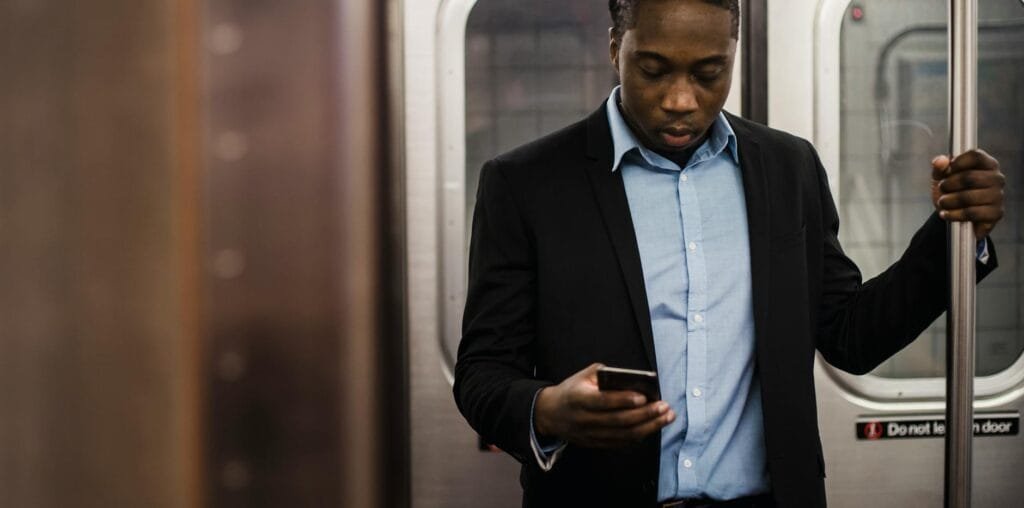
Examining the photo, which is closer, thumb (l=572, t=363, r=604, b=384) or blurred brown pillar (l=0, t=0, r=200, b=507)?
blurred brown pillar (l=0, t=0, r=200, b=507)

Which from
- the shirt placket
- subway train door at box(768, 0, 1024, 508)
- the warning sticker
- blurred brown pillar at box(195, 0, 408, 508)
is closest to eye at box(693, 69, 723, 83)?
the shirt placket

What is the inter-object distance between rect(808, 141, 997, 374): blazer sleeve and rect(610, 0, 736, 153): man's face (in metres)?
0.33

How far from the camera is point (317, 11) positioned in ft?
2.52

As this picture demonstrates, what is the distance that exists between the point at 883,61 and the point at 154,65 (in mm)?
2109

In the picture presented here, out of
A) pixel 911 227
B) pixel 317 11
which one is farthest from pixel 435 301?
pixel 317 11

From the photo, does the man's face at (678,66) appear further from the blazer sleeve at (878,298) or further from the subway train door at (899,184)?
the subway train door at (899,184)

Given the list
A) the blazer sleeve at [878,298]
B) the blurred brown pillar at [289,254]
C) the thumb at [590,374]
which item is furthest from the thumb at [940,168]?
the blurred brown pillar at [289,254]

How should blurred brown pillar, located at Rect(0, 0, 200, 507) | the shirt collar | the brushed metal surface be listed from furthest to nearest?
the brushed metal surface < the shirt collar < blurred brown pillar, located at Rect(0, 0, 200, 507)

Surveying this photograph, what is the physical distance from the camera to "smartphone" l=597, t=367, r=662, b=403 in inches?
44.7

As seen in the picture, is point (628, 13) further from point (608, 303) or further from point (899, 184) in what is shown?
point (899, 184)

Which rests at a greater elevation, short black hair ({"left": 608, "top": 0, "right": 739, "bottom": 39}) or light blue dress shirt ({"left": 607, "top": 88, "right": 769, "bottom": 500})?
short black hair ({"left": 608, "top": 0, "right": 739, "bottom": 39})

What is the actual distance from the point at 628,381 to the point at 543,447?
269 millimetres

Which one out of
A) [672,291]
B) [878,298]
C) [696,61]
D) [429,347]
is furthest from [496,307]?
[429,347]

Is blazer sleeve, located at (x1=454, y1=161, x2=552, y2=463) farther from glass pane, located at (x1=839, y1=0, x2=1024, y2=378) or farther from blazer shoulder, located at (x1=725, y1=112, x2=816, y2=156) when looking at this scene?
glass pane, located at (x1=839, y1=0, x2=1024, y2=378)
